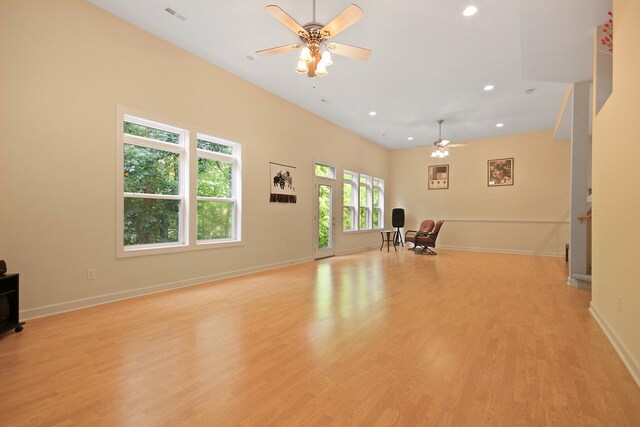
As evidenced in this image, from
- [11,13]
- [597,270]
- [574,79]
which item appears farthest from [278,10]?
[574,79]

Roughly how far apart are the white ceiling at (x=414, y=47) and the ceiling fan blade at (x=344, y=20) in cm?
61

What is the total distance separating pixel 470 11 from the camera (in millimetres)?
3486

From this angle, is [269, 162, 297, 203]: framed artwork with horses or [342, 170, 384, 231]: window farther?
[342, 170, 384, 231]: window

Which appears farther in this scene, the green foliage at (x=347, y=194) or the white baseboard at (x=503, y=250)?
the green foliage at (x=347, y=194)

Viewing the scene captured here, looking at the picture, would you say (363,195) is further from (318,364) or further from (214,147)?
(318,364)

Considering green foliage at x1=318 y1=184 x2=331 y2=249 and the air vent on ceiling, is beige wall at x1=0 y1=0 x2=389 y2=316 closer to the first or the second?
the air vent on ceiling

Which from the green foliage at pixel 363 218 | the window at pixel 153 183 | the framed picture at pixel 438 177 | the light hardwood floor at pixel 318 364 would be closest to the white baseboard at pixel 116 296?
the light hardwood floor at pixel 318 364

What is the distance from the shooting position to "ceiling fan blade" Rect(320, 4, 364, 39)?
9.09 ft

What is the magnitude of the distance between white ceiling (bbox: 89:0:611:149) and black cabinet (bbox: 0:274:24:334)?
127 inches

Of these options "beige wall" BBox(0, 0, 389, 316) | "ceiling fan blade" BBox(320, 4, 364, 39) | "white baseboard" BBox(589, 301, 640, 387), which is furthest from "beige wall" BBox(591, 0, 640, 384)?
"beige wall" BBox(0, 0, 389, 316)

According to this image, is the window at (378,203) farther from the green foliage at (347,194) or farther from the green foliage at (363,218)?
the green foliage at (347,194)

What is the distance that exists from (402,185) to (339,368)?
374 inches

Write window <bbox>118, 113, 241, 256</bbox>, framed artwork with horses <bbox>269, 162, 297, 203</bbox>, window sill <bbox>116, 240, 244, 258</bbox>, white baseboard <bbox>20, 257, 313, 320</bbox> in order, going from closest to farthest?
white baseboard <bbox>20, 257, 313, 320</bbox> < window sill <bbox>116, 240, 244, 258</bbox> < window <bbox>118, 113, 241, 256</bbox> < framed artwork with horses <bbox>269, 162, 297, 203</bbox>

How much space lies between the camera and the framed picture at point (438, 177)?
33.3 ft
